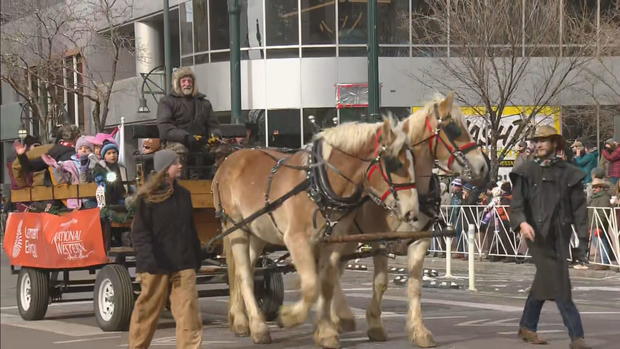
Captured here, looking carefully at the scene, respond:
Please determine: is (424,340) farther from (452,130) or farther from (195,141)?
(195,141)

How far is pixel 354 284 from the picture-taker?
1859cm

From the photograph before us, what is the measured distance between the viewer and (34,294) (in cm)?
1355

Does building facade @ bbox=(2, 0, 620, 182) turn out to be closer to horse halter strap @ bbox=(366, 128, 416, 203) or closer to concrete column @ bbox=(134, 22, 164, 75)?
concrete column @ bbox=(134, 22, 164, 75)

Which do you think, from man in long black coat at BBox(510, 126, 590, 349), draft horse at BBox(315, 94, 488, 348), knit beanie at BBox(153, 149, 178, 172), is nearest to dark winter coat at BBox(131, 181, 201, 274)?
knit beanie at BBox(153, 149, 178, 172)

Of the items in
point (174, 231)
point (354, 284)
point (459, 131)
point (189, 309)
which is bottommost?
point (354, 284)

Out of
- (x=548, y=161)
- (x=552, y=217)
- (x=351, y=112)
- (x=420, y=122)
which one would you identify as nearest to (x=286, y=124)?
(x=351, y=112)

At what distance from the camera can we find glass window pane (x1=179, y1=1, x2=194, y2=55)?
126 ft

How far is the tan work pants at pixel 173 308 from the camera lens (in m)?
9.25

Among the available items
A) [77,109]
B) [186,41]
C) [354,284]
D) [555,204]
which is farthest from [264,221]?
[77,109]

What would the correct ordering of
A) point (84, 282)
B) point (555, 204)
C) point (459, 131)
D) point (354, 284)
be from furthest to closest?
point (354, 284) < point (84, 282) < point (459, 131) < point (555, 204)

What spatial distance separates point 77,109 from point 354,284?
29.9 m

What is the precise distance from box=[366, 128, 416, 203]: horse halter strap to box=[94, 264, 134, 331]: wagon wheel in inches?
128

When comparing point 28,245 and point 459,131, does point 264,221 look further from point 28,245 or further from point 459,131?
point 28,245

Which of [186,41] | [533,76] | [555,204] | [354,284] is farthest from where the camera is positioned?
[186,41]
